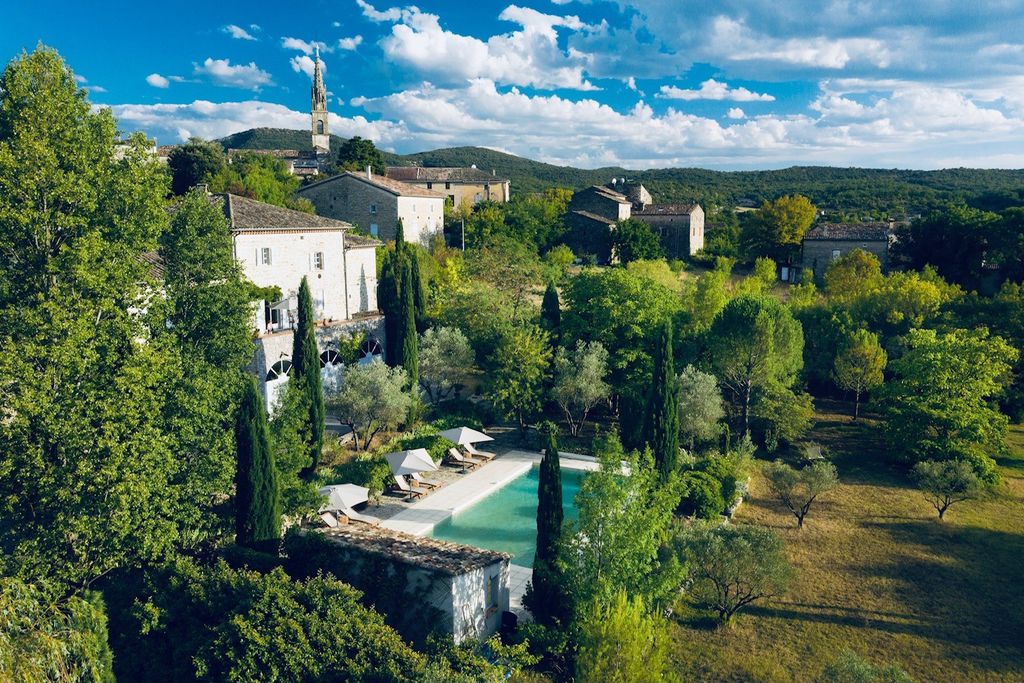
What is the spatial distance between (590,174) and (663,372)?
162m

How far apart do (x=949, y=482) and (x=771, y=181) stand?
152297 millimetres

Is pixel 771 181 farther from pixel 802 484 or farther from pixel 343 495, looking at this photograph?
pixel 343 495

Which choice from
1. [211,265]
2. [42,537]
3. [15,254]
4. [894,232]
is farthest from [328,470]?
[894,232]

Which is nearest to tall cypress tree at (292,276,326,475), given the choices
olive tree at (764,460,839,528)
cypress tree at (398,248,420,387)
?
cypress tree at (398,248,420,387)

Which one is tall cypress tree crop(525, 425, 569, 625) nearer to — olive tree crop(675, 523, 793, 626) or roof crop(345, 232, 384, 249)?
olive tree crop(675, 523, 793, 626)

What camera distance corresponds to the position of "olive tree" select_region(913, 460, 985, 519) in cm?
2467

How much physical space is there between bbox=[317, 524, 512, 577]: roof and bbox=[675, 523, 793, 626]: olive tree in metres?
5.07

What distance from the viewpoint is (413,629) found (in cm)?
1633

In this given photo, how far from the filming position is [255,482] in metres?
19.2

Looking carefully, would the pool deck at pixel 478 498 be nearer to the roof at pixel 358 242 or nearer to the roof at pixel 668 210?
the roof at pixel 358 242

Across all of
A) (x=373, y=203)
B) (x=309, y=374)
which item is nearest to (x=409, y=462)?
(x=309, y=374)

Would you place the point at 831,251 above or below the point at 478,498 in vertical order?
above

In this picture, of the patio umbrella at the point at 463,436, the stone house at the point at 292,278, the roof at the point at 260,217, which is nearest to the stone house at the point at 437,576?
the patio umbrella at the point at 463,436

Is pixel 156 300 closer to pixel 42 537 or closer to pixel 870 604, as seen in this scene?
pixel 42 537
